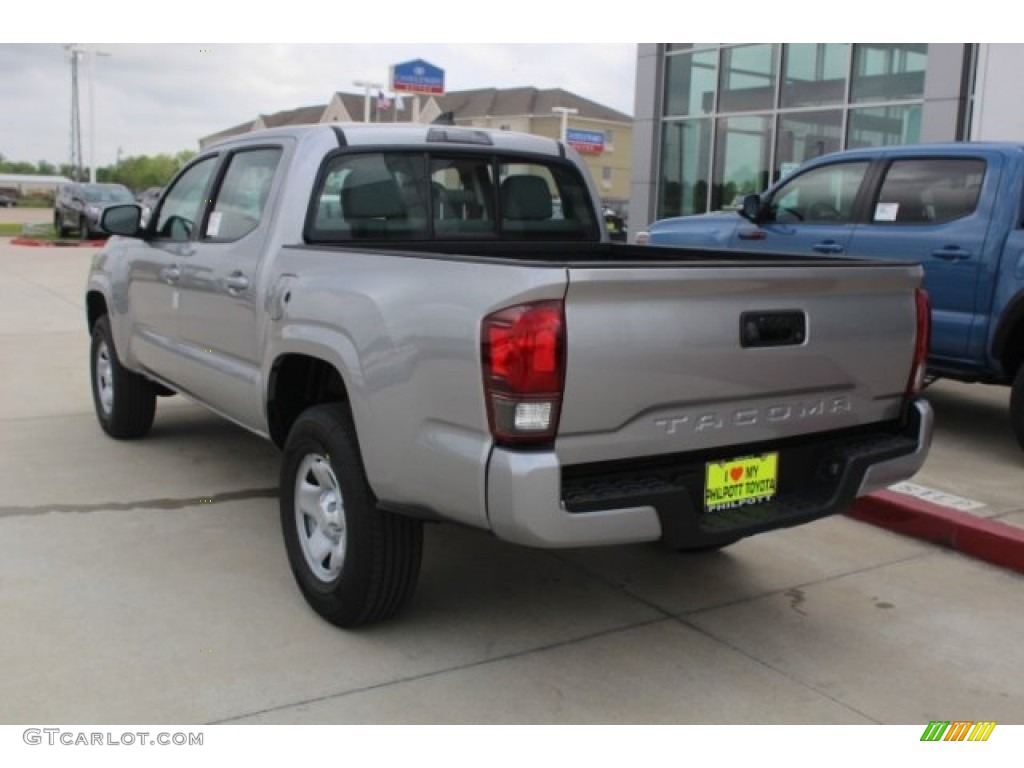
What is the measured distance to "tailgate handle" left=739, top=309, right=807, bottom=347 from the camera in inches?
135

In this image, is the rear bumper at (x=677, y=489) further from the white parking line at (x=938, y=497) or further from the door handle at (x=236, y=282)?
the door handle at (x=236, y=282)

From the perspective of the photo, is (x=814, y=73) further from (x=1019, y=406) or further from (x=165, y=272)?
(x=165, y=272)

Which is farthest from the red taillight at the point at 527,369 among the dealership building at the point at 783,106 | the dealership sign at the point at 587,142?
the dealership sign at the point at 587,142

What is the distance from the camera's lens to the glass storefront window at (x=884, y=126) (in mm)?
14219

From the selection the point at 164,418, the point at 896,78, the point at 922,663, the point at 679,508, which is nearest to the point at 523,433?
the point at 679,508

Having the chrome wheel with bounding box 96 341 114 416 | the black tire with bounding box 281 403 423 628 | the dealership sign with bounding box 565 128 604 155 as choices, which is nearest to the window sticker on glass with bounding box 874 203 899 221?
the black tire with bounding box 281 403 423 628

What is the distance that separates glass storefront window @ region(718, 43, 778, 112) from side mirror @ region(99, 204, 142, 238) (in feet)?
41.4

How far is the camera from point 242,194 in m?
5.07

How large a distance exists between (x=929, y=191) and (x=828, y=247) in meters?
0.78

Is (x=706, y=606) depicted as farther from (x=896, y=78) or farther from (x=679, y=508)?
(x=896, y=78)

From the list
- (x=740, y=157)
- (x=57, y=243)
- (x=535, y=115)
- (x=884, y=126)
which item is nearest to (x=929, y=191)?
(x=884, y=126)

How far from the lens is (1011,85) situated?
11.7 metres

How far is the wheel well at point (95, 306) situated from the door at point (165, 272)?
2.92 feet
